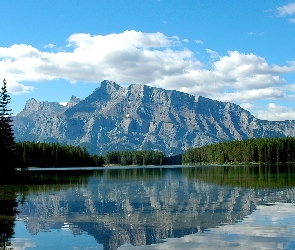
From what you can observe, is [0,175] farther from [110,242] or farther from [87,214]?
[110,242]

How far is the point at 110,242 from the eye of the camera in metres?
27.7

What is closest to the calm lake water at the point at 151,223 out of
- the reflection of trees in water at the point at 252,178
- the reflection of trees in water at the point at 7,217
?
the reflection of trees in water at the point at 7,217

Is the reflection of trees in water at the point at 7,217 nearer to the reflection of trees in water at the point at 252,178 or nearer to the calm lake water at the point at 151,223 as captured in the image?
the calm lake water at the point at 151,223

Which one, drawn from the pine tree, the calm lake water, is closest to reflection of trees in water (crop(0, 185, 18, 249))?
the calm lake water

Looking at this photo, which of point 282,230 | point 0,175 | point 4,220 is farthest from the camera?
point 0,175

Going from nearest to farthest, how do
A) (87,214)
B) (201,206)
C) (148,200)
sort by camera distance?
(87,214) → (201,206) → (148,200)

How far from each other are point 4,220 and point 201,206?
20.8 m

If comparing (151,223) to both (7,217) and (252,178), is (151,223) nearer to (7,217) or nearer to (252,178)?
(7,217)

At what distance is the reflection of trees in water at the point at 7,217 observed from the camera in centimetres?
2866

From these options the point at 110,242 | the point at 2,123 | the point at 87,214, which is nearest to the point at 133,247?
the point at 110,242

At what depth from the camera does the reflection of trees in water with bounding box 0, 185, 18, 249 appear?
2866 centimetres

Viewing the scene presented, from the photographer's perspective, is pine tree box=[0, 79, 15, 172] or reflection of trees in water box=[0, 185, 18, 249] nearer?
reflection of trees in water box=[0, 185, 18, 249]

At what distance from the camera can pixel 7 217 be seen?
125 ft

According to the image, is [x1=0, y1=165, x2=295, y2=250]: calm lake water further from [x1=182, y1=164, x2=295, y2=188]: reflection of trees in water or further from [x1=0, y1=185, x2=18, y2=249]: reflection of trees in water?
[x1=182, y1=164, x2=295, y2=188]: reflection of trees in water
